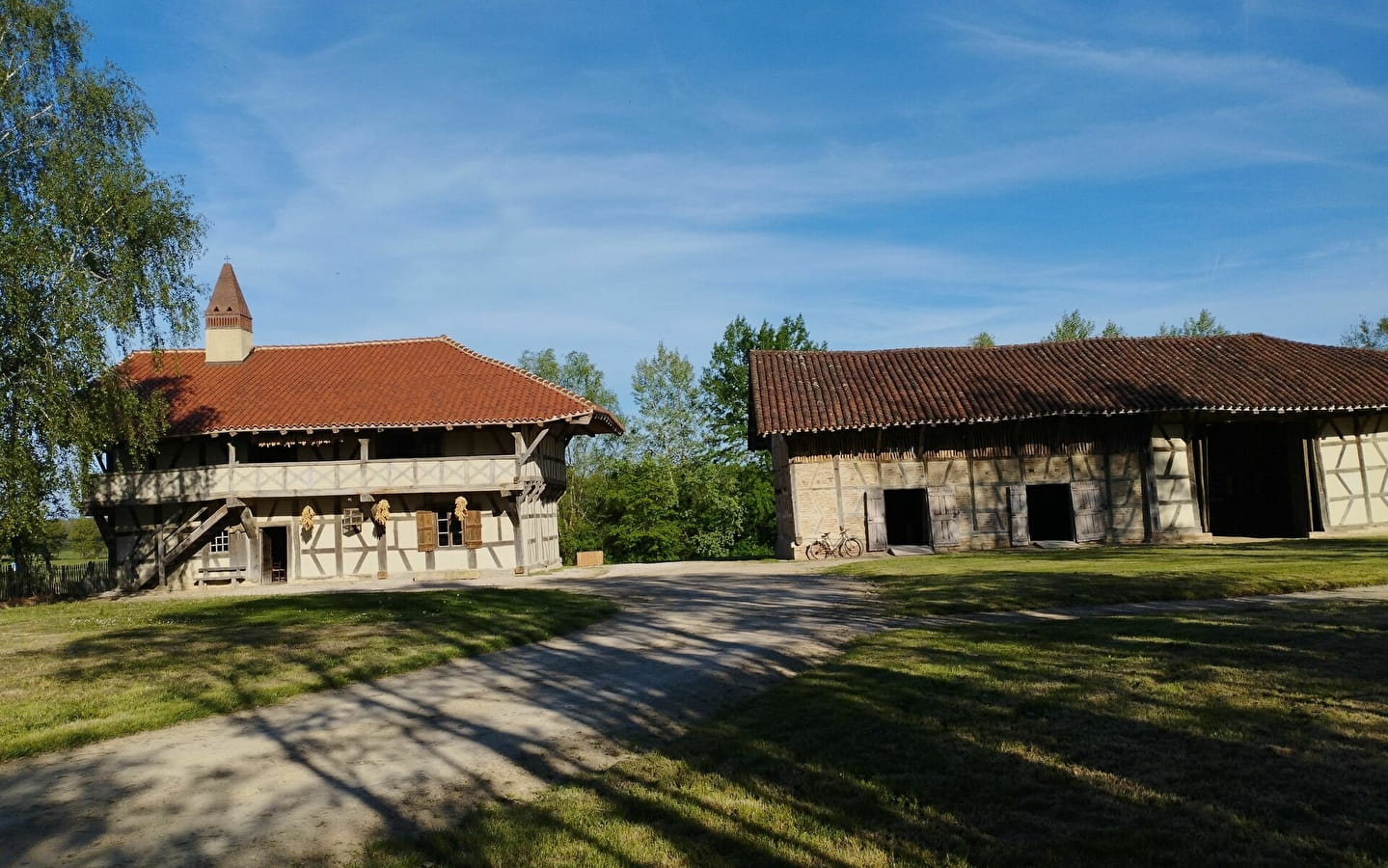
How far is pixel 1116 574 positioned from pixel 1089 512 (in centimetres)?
1029

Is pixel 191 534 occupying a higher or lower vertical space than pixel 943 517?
higher

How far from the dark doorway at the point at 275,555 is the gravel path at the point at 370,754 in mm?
18946

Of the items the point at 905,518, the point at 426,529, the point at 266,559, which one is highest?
the point at 426,529

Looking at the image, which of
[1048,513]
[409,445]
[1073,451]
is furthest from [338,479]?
[1048,513]

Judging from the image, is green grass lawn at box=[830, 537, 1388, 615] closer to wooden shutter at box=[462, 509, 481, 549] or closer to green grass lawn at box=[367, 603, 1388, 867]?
green grass lawn at box=[367, 603, 1388, 867]

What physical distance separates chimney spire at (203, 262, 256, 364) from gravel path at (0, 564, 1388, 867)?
23209mm

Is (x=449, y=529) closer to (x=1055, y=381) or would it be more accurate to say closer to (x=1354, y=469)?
(x=1055, y=381)

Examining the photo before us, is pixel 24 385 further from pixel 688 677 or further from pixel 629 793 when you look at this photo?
pixel 629 793

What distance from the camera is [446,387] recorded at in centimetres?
2855

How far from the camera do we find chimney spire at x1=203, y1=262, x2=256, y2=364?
30906 mm

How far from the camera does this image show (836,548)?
26.3 m

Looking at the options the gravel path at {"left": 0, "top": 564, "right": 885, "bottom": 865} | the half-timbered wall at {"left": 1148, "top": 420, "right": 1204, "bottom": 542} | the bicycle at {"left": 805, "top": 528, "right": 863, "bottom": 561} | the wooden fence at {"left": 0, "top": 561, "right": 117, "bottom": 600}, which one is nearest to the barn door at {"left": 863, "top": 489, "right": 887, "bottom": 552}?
the bicycle at {"left": 805, "top": 528, "right": 863, "bottom": 561}

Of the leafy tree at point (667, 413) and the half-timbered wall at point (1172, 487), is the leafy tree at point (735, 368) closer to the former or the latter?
the leafy tree at point (667, 413)

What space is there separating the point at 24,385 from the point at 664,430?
28727 mm
